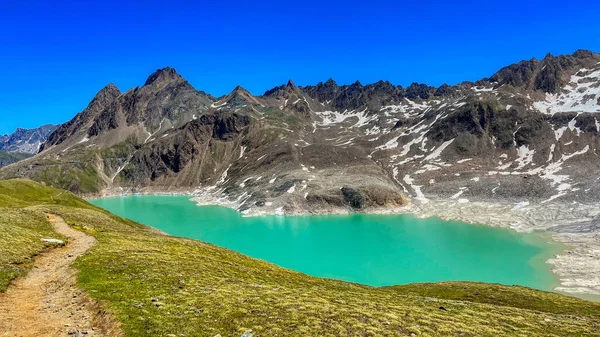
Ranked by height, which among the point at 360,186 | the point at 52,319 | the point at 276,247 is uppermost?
the point at 360,186

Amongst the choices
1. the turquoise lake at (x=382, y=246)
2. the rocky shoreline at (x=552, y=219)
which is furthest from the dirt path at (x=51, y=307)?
the rocky shoreline at (x=552, y=219)

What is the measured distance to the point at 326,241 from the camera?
11619cm

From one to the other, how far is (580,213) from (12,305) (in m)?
165

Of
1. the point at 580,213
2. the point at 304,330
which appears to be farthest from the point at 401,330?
the point at 580,213

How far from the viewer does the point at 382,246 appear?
354 feet

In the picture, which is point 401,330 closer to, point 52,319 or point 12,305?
point 52,319

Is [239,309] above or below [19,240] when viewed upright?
below

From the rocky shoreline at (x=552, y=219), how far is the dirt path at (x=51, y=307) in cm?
7906

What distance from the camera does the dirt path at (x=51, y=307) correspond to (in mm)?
16667

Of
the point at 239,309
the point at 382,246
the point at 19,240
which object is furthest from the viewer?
the point at 382,246

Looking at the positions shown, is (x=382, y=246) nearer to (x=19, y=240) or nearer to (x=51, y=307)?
(x=19, y=240)

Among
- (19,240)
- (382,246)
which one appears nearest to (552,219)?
(382,246)

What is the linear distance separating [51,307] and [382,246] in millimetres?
98077

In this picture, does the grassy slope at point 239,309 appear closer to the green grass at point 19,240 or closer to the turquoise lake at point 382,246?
the green grass at point 19,240
